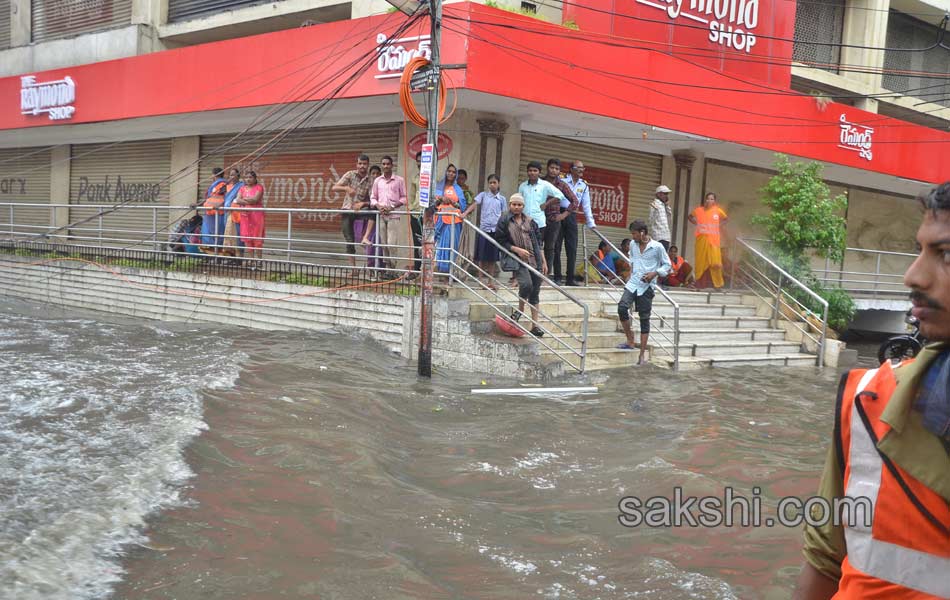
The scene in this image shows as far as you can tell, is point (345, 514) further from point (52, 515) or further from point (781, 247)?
point (781, 247)

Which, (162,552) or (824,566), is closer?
(824,566)

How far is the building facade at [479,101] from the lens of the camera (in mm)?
12266

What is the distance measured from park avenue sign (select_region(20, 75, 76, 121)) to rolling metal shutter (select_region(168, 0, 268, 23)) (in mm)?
2804

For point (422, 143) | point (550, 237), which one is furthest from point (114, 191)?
point (550, 237)

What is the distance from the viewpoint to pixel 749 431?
301 inches

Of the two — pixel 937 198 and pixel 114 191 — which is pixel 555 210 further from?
pixel 114 191

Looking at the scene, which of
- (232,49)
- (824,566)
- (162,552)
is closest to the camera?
(824,566)

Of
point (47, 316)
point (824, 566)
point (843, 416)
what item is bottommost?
point (47, 316)

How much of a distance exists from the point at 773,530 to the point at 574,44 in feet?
28.8

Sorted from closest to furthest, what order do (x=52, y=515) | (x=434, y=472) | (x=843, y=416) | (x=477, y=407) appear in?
(x=843, y=416) < (x=52, y=515) < (x=434, y=472) < (x=477, y=407)

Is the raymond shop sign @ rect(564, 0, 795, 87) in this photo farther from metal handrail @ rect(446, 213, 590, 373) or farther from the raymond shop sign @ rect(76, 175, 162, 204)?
the raymond shop sign @ rect(76, 175, 162, 204)

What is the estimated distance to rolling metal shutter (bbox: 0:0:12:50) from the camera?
2245 centimetres

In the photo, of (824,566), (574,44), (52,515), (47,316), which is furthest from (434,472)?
(47,316)

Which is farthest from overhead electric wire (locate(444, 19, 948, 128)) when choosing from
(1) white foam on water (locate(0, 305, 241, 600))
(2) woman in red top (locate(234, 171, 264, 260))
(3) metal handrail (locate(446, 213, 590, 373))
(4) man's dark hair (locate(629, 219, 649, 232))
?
(1) white foam on water (locate(0, 305, 241, 600))
